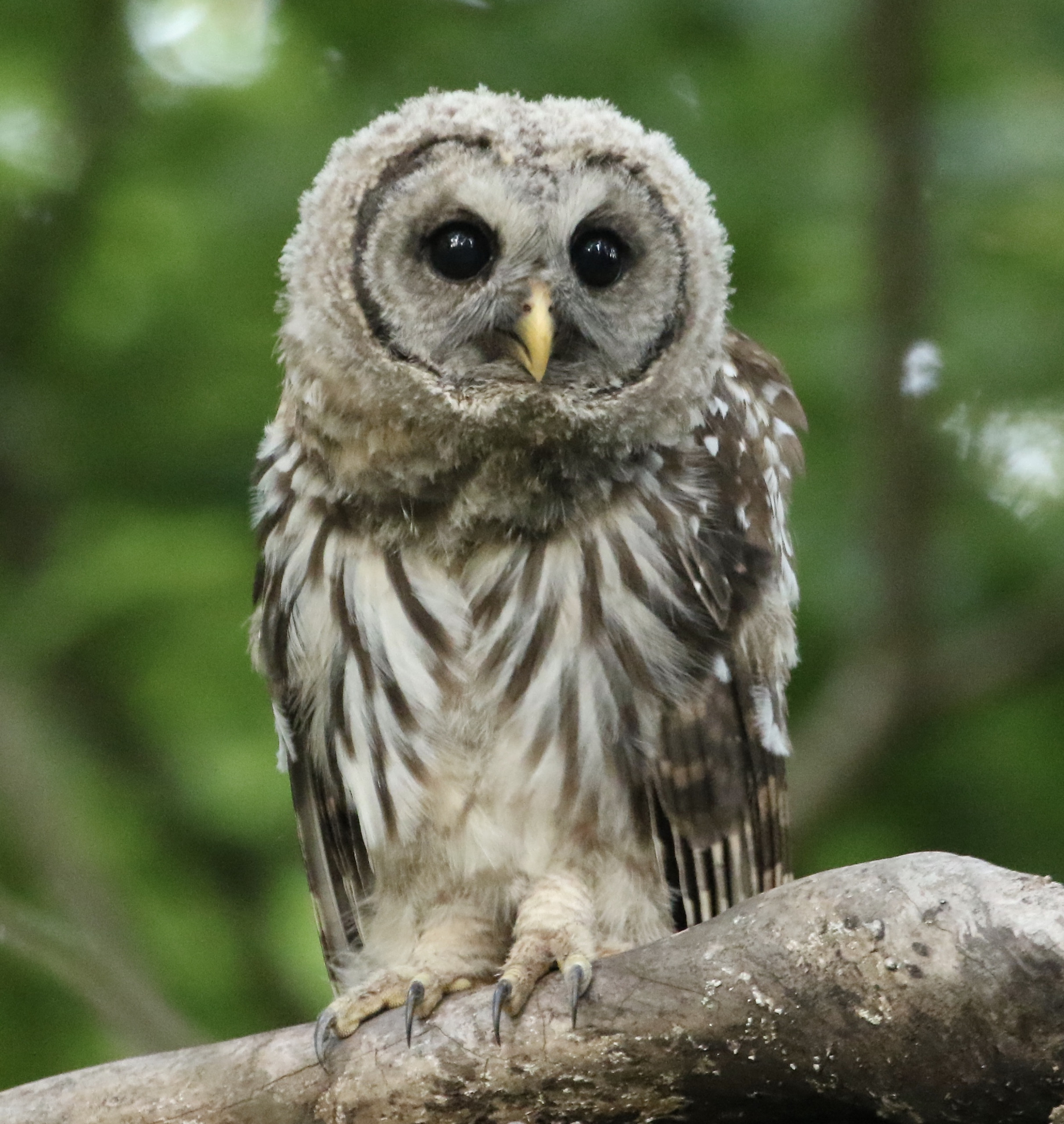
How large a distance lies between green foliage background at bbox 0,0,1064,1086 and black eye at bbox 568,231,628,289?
1007 millimetres

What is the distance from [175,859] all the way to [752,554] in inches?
95.2

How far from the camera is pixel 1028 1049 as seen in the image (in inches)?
91.4

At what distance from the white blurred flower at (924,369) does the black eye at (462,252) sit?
1428 millimetres

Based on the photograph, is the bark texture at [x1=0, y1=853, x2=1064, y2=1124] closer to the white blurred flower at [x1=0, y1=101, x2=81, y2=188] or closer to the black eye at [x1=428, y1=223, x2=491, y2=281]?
the black eye at [x1=428, y1=223, x2=491, y2=281]

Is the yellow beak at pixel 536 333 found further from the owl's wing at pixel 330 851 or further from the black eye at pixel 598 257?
the owl's wing at pixel 330 851

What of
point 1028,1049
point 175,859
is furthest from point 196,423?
point 1028,1049

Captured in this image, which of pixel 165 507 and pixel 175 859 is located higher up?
pixel 165 507

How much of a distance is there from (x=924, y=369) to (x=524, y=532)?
5.09 ft

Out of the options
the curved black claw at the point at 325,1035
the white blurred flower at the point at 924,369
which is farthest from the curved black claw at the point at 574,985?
the white blurred flower at the point at 924,369

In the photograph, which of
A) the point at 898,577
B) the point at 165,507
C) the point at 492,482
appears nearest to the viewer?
the point at 492,482

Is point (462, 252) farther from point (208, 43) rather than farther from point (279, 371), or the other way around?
point (208, 43)

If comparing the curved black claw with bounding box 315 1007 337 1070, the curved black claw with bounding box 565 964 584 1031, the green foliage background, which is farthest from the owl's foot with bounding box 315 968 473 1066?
the green foliage background

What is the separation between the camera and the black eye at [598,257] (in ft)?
10.9

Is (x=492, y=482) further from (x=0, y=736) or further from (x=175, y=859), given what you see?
(x=175, y=859)
